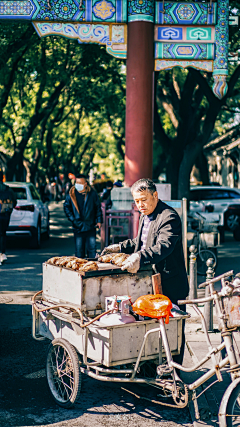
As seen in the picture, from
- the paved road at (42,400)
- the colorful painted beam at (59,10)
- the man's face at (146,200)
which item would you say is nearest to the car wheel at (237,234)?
the colorful painted beam at (59,10)

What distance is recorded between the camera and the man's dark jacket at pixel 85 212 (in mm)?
9531

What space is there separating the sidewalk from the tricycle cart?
0.24 meters

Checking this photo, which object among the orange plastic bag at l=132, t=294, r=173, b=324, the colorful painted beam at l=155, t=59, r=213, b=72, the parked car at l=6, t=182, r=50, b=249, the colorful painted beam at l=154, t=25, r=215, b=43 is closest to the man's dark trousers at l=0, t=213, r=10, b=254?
the parked car at l=6, t=182, r=50, b=249

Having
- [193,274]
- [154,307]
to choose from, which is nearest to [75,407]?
[154,307]

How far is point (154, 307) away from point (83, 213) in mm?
5537

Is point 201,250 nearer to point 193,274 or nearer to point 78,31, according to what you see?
point 193,274

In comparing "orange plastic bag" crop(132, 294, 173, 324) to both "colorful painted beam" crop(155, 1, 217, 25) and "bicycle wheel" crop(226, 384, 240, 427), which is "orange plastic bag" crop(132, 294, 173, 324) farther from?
"colorful painted beam" crop(155, 1, 217, 25)

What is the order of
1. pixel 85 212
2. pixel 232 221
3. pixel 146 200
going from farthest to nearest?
1. pixel 232 221
2. pixel 85 212
3. pixel 146 200

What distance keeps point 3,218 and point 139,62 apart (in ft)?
14.0

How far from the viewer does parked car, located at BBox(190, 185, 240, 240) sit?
18.8 m

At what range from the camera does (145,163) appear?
35.9 ft

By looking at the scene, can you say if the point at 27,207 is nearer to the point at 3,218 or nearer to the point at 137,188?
the point at 3,218

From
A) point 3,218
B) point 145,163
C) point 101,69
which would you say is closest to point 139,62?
point 145,163

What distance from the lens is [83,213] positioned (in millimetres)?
9531
